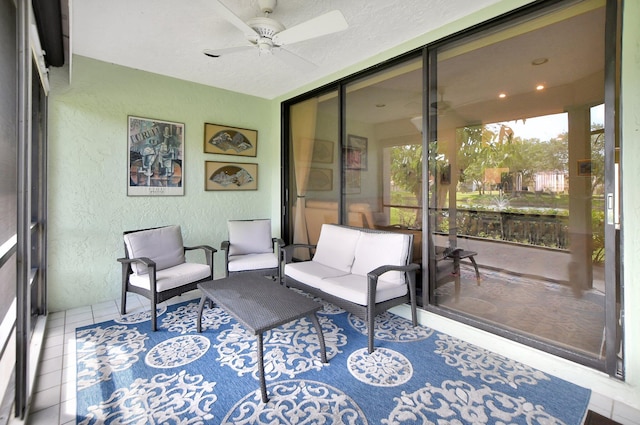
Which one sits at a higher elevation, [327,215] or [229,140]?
[229,140]

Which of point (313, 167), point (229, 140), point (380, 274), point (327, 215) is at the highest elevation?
point (229, 140)

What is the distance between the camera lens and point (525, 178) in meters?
2.41

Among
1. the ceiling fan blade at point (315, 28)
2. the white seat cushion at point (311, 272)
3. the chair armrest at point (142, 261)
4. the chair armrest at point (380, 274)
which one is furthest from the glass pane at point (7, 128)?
the chair armrest at point (380, 274)

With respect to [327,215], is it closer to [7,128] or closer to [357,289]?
[357,289]

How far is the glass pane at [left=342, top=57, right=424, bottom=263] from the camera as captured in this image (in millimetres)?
3109

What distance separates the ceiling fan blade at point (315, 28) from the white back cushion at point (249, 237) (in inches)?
93.8

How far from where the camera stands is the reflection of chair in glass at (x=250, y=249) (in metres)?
3.66

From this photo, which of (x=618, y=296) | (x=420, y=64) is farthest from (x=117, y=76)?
(x=618, y=296)

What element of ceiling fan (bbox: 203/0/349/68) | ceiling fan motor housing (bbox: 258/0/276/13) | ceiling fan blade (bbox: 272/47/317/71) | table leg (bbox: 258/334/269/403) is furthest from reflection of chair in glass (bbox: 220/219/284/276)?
ceiling fan motor housing (bbox: 258/0/276/13)

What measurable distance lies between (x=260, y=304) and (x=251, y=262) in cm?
138

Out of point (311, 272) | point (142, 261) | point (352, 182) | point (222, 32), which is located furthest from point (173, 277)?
point (222, 32)

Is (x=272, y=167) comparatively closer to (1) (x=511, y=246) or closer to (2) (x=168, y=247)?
(2) (x=168, y=247)

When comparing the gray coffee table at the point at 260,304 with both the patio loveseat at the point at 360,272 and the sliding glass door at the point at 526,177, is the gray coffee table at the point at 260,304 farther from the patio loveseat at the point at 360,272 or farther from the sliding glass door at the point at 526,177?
the sliding glass door at the point at 526,177

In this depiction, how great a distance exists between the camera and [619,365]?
1983 mm
